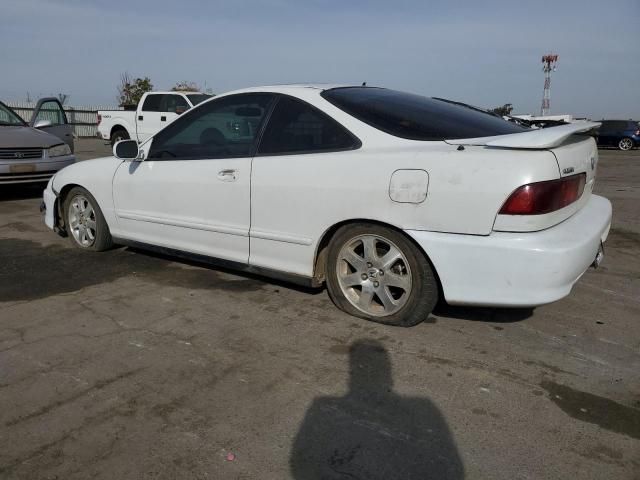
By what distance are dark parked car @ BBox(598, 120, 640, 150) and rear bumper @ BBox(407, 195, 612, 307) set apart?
967 inches

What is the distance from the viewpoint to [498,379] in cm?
285

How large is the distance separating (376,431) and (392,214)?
1287 mm

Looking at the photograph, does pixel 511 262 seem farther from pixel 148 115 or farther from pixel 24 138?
pixel 148 115

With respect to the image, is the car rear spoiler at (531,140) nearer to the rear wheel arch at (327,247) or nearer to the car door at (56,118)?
the rear wheel arch at (327,247)

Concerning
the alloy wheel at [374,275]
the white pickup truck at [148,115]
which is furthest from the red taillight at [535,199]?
the white pickup truck at [148,115]

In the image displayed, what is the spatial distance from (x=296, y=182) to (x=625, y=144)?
25595 mm

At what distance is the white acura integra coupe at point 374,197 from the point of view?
2941 mm

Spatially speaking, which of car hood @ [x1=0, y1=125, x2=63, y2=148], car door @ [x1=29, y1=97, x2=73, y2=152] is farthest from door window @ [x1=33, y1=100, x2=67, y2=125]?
car hood @ [x1=0, y1=125, x2=63, y2=148]

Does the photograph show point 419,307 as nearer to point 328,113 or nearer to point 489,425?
point 489,425

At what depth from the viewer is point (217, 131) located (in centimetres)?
412

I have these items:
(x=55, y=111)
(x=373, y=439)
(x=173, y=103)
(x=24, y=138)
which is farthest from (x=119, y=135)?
(x=373, y=439)

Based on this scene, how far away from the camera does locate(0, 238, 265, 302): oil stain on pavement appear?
4.23m

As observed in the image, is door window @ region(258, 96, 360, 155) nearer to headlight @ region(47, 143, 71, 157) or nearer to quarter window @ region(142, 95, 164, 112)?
headlight @ region(47, 143, 71, 157)

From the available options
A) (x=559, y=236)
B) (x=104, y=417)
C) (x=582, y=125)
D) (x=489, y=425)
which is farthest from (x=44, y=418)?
(x=582, y=125)
